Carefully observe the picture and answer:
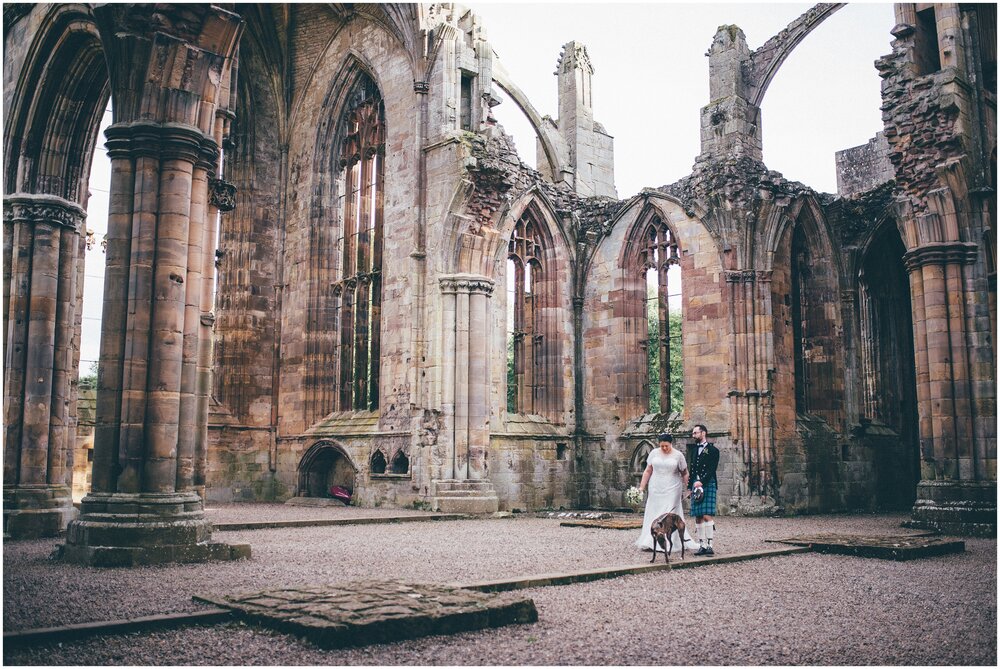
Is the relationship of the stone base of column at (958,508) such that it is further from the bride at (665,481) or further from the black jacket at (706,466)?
the bride at (665,481)

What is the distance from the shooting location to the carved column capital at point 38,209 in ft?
41.0

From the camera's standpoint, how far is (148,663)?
4625 millimetres

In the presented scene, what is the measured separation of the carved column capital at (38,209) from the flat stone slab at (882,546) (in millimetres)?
10203

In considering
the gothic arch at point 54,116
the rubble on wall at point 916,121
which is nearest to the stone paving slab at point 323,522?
the gothic arch at point 54,116

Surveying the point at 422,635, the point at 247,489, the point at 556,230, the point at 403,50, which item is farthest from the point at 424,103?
the point at 422,635

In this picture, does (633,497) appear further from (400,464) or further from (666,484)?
(666,484)

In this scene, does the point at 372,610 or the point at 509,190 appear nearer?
the point at 372,610

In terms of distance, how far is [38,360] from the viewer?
39.7ft

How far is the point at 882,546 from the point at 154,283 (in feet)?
25.8

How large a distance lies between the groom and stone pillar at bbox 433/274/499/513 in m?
7.53

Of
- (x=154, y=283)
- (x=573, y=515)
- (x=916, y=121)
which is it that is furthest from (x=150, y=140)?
(x=573, y=515)

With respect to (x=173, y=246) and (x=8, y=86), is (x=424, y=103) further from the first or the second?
(x=173, y=246)

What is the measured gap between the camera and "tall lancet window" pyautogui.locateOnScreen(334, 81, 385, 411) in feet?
67.1

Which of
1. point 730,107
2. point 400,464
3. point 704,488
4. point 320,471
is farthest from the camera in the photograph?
point 730,107
